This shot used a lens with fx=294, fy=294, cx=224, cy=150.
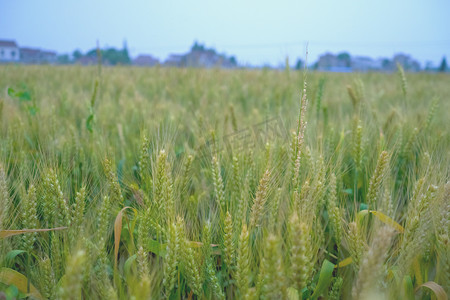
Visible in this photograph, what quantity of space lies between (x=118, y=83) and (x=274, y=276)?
5.05 metres

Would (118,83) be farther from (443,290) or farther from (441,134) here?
(443,290)

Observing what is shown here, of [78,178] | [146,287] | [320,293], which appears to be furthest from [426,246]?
[78,178]

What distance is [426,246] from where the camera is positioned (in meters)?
0.89

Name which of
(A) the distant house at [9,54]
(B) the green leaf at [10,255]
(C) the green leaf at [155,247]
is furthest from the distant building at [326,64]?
(A) the distant house at [9,54]

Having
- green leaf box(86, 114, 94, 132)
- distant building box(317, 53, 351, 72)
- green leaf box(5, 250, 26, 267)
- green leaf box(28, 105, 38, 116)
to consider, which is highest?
distant building box(317, 53, 351, 72)

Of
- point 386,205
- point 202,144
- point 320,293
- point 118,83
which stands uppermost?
point 118,83

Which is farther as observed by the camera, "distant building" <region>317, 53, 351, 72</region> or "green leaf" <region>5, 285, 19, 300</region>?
"distant building" <region>317, 53, 351, 72</region>

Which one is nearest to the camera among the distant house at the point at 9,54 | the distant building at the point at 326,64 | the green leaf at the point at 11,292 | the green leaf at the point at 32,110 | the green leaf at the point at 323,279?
the green leaf at the point at 11,292

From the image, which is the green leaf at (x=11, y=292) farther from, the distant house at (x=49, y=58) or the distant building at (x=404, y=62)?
the distant house at (x=49, y=58)

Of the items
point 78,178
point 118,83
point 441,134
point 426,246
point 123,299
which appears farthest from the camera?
point 118,83

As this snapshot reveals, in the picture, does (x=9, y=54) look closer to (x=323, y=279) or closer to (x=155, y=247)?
(x=155, y=247)

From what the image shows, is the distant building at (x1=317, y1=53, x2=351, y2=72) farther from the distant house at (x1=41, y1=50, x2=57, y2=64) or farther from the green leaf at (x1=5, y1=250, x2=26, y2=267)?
the distant house at (x1=41, y1=50, x2=57, y2=64)

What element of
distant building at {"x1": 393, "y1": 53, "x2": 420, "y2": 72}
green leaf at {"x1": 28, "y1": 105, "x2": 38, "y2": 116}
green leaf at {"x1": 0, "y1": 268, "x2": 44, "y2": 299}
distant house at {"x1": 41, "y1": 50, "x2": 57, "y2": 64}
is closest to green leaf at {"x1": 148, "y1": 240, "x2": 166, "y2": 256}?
green leaf at {"x1": 0, "y1": 268, "x2": 44, "y2": 299}

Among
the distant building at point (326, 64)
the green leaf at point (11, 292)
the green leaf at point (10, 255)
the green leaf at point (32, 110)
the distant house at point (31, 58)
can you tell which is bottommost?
the green leaf at point (11, 292)
